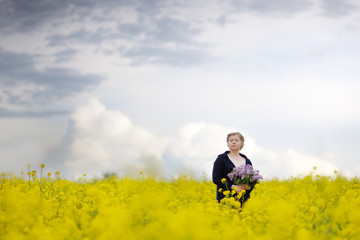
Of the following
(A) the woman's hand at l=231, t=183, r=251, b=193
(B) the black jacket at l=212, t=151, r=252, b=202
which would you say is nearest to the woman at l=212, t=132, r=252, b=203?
(B) the black jacket at l=212, t=151, r=252, b=202

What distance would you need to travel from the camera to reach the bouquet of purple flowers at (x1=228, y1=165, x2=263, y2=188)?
6.38 meters

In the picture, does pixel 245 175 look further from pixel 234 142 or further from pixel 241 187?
pixel 234 142

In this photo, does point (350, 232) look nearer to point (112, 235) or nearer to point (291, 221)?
point (291, 221)

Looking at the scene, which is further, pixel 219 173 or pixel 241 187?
pixel 219 173

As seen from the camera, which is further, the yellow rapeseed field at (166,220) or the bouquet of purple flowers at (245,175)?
the bouquet of purple flowers at (245,175)

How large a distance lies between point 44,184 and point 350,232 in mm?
6385

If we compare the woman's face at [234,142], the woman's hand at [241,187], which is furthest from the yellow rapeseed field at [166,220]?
the woman's face at [234,142]

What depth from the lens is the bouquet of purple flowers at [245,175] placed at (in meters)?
6.38

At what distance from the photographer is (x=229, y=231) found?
3.97 meters

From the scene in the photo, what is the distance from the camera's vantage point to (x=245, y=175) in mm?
6395

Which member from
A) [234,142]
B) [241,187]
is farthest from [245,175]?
[234,142]

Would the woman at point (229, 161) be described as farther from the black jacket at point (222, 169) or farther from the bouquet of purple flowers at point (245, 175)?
the bouquet of purple flowers at point (245, 175)

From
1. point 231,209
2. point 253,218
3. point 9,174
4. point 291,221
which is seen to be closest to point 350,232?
point 291,221

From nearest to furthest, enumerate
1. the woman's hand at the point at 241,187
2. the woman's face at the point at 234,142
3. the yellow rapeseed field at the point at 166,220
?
the yellow rapeseed field at the point at 166,220
the woman's hand at the point at 241,187
the woman's face at the point at 234,142
